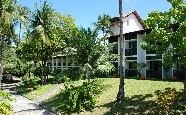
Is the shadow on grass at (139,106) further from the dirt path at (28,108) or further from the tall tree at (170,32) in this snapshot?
the tall tree at (170,32)

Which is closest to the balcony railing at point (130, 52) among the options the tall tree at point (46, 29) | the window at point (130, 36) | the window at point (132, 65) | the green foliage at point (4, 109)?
the window at point (132, 65)

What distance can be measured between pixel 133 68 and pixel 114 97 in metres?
19.4

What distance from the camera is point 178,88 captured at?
1088 inches

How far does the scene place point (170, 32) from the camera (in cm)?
2280

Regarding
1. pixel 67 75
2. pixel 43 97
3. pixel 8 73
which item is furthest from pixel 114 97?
pixel 8 73

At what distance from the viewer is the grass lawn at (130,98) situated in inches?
947

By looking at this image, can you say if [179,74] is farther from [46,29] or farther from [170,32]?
[46,29]

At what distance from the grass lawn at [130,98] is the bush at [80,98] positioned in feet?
2.04

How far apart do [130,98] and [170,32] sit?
6.58 metres

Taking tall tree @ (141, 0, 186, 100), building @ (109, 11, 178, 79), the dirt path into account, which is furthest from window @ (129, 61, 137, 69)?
tall tree @ (141, 0, 186, 100)

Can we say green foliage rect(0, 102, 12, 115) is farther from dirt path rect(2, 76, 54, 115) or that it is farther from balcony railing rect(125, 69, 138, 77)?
balcony railing rect(125, 69, 138, 77)

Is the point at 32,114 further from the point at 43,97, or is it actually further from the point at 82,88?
the point at 43,97

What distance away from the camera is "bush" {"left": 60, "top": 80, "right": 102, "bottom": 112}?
2695 centimetres

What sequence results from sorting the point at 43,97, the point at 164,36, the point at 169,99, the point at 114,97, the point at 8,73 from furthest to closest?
the point at 8,73 → the point at 43,97 → the point at 114,97 → the point at 164,36 → the point at 169,99
